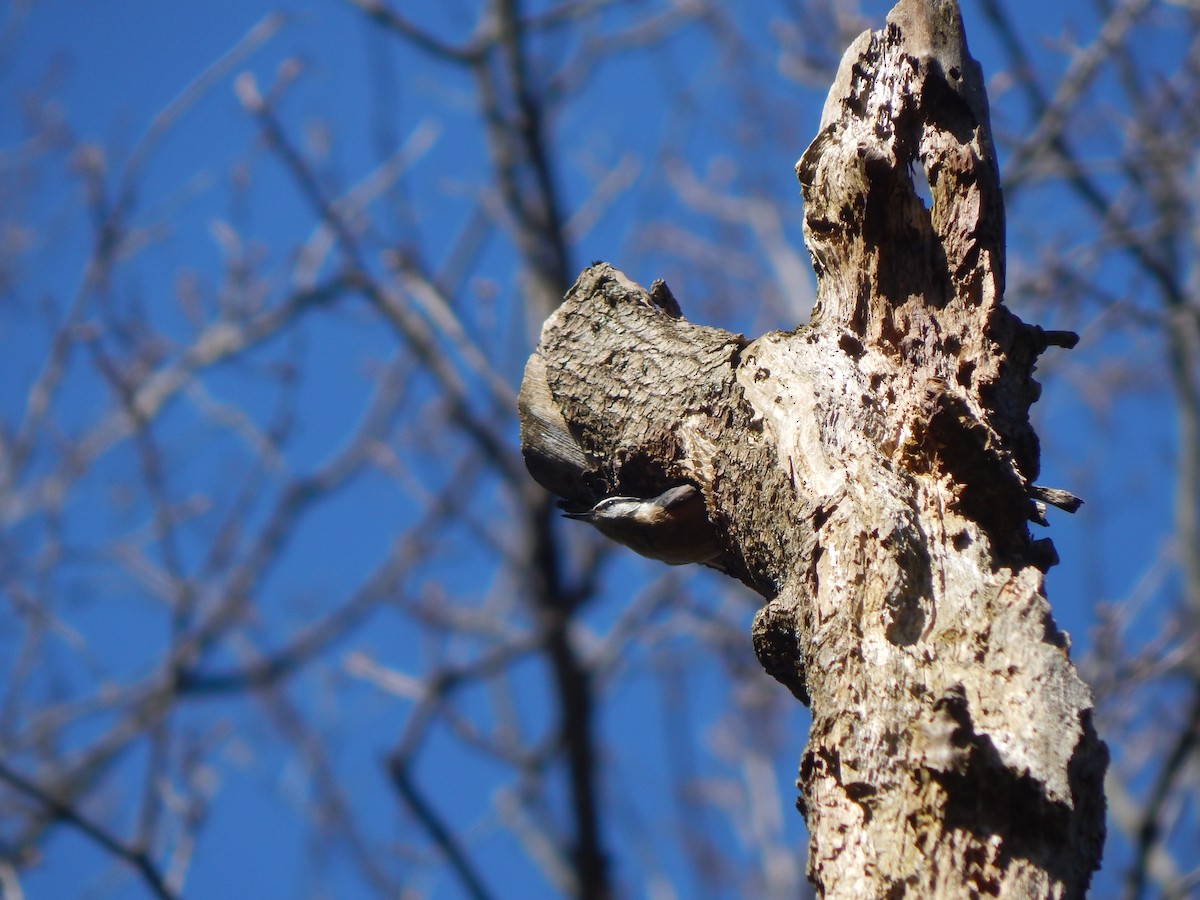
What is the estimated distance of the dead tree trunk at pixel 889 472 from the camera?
2.79 ft

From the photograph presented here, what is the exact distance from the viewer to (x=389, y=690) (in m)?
3.87

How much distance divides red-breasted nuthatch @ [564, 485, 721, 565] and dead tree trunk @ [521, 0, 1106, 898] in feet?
0.09

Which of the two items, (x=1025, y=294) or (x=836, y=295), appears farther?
(x=1025, y=294)

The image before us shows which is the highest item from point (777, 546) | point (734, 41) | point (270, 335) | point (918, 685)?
point (734, 41)

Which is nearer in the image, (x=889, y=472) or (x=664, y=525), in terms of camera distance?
(x=889, y=472)

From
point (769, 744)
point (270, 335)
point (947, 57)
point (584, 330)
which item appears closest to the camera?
point (947, 57)

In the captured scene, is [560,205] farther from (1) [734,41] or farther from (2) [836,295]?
(1) [734,41]

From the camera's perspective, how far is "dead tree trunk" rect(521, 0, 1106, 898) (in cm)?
85

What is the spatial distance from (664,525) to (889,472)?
0.95 feet

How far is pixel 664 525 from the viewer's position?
50.2 inches

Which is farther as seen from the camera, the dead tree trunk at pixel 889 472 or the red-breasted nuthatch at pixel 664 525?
the red-breasted nuthatch at pixel 664 525

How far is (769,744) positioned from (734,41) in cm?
441

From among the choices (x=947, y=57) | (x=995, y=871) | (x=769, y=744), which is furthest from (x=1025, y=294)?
(x=769, y=744)

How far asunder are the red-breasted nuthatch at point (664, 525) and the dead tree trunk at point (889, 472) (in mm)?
28
